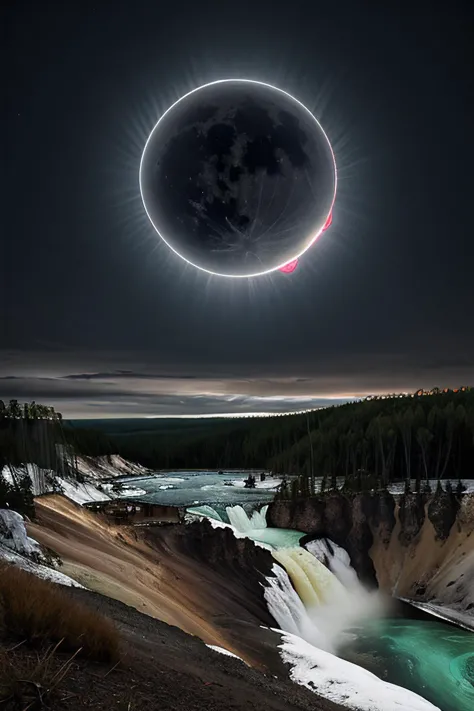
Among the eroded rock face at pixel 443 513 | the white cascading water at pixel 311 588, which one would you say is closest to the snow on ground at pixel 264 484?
the white cascading water at pixel 311 588

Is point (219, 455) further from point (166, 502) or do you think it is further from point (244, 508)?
point (244, 508)

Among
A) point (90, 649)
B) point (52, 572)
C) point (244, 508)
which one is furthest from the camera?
→ point (244, 508)

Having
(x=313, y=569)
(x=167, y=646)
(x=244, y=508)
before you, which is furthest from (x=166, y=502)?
(x=167, y=646)

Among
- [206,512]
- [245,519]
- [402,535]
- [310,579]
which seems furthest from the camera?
[245,519]

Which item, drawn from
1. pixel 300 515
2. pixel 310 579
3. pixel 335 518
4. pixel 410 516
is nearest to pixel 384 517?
Answer: pixel 410 516

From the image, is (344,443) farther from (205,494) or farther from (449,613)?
(449,613)
